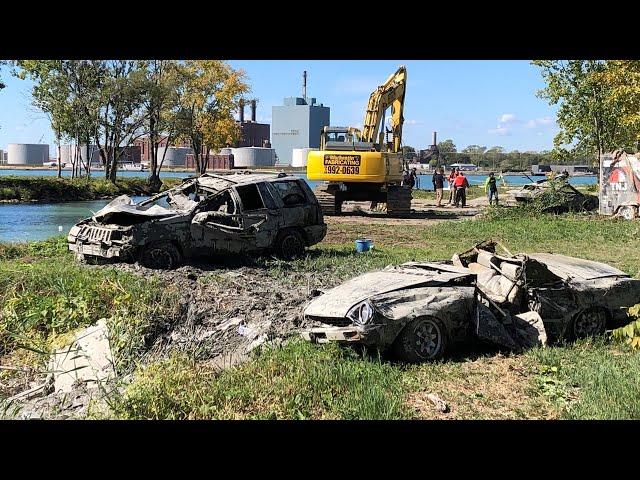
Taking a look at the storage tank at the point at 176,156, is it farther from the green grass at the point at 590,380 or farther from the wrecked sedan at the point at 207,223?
the green grass at the point at 590,380

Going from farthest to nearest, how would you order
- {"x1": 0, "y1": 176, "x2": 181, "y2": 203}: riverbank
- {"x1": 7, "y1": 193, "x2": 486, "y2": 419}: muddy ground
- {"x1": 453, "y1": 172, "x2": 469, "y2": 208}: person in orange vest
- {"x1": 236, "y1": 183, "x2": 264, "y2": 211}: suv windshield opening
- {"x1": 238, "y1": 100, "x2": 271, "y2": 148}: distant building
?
{"x1": 238, "y1": 100, "x2": 271, "y2": 148}: distant building < {"x1": 0, "y1": 176, "x2": 181, "y2": 203}: riverbank < {"x1": 453, "y1": 172, "x2": 469, "y2": 208}: person in orange vest < {"x1": 236, "y1": 183, "x2": 264, "y2": 211}: suv windshield opening < {"x1": 7, "y1": 193, "x2": 486, "y2": 419}: muddy ground

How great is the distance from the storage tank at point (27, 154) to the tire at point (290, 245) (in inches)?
2738

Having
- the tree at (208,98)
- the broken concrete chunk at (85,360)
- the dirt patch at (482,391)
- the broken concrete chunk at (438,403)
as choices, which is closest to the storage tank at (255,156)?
the tree at (208,98)

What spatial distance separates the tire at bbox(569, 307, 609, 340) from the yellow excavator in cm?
1807

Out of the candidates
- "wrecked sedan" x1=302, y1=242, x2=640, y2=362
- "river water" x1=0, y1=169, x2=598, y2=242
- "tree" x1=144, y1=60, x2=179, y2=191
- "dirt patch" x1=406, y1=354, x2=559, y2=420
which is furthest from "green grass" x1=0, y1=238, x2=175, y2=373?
"tree" x1=144, y1=60, x2=179, y2=191

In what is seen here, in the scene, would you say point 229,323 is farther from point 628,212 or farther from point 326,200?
point 628,212

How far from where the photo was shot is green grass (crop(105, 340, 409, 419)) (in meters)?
6.75

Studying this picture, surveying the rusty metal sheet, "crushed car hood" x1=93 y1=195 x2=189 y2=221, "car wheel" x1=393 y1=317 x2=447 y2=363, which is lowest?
"car wheel" x1=393 y1=317 x2=447 y2=363

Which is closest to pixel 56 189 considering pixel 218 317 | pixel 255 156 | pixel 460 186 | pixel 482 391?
pixel 255 156

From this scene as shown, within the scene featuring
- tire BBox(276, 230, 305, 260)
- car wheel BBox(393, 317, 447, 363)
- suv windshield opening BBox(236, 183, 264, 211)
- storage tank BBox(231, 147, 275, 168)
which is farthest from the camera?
storage tank BBox(231, 147, 275, 168)

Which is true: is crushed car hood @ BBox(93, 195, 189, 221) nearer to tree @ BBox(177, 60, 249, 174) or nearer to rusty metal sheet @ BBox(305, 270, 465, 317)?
rusty metal sheet @ BBox(305, 270, 465, 317)

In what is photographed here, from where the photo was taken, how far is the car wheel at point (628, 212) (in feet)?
85.5
